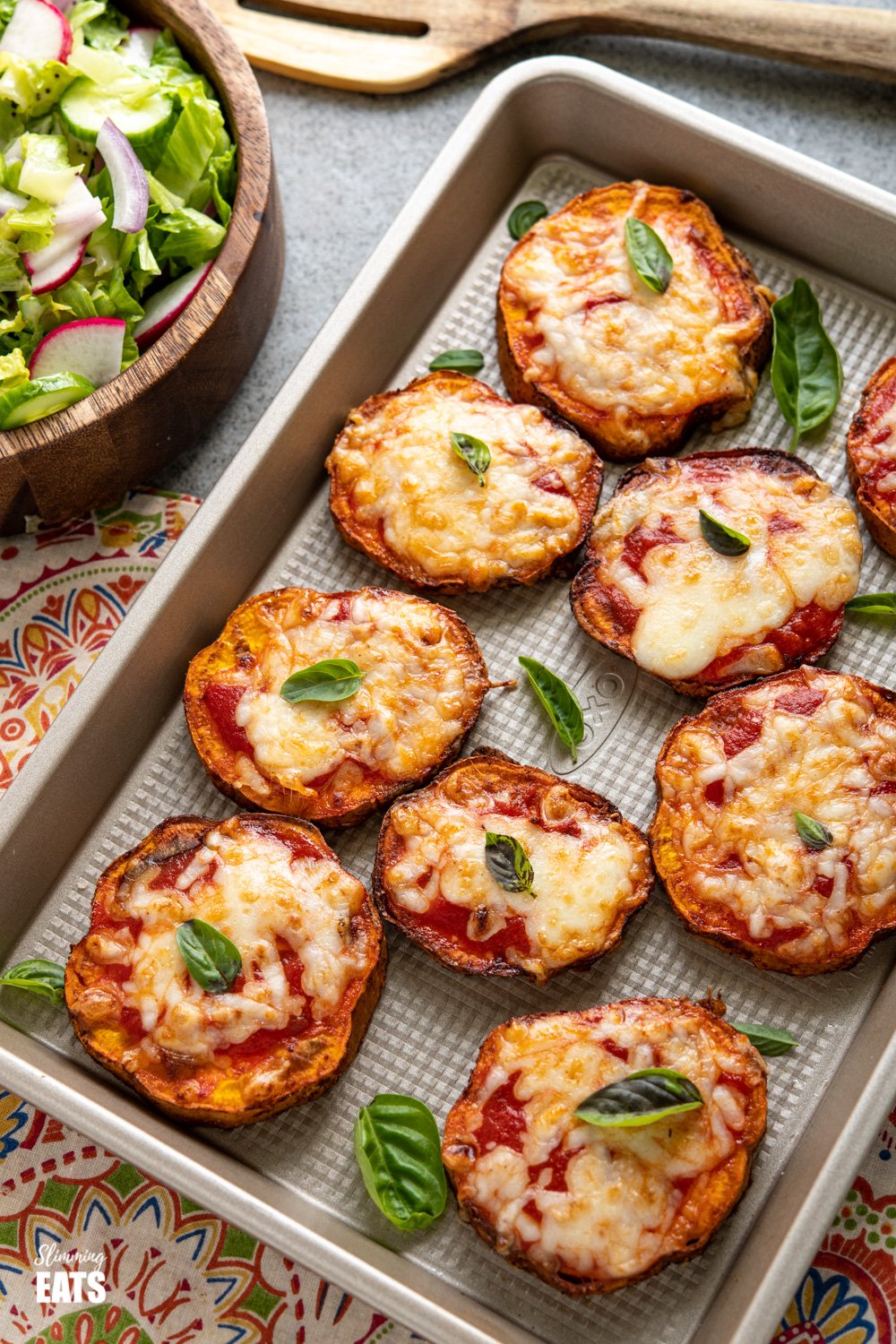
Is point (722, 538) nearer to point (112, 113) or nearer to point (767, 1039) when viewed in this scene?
point (767, 1039)

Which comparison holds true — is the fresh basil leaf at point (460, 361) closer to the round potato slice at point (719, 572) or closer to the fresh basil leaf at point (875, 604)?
the round potato slice at point (719, 572)

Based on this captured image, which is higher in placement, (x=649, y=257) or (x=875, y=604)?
(x=649, y=257)

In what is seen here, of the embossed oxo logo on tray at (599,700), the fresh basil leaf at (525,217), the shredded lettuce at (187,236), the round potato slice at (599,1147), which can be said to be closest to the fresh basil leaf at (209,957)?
the round potato slice at (599,1147)

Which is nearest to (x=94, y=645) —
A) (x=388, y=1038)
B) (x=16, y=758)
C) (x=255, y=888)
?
(x=16, y=758)

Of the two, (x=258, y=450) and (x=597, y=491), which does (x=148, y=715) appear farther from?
(x=597, y=491)

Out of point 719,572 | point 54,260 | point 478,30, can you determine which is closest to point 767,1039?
point 719,572

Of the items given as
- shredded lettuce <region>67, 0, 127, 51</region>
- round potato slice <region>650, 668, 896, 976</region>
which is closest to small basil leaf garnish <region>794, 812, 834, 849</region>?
round potato slice <region>650, 668, 896, 976</region>
